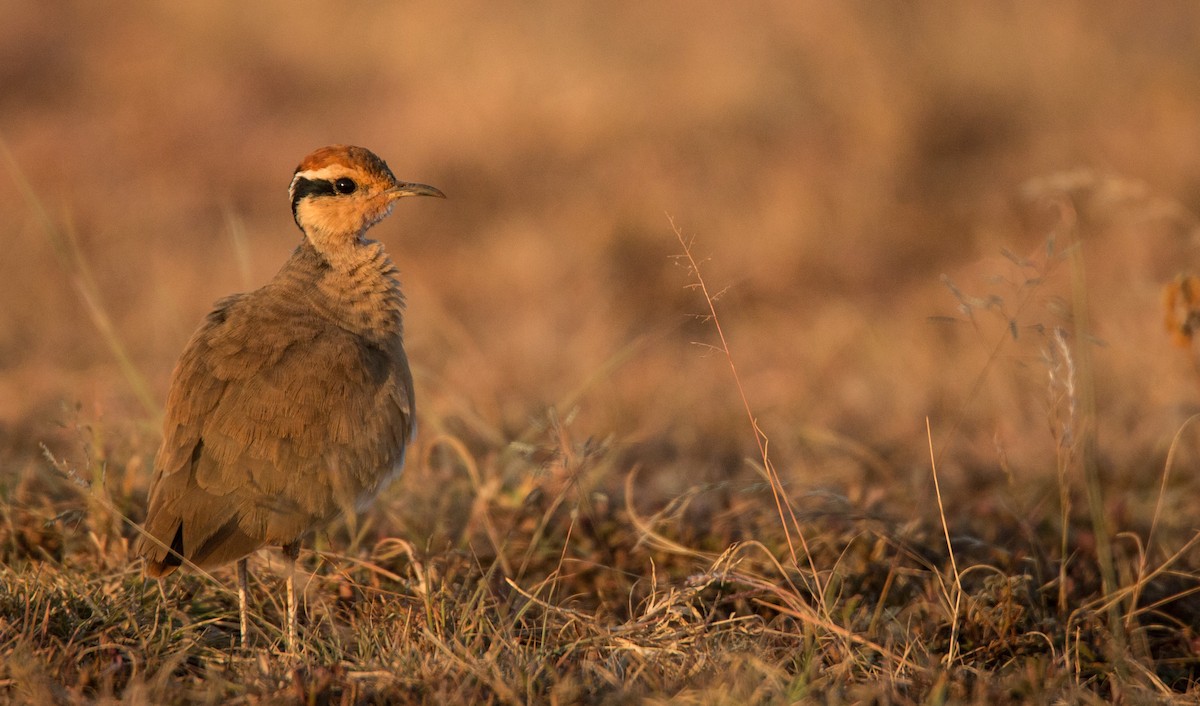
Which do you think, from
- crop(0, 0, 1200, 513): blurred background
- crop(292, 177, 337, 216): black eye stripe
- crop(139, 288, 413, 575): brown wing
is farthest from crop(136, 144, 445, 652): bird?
crop(0, 0, 1200, 513): blurred background

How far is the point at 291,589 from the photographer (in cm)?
331

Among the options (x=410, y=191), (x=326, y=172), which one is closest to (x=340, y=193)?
(x=326, y=172)

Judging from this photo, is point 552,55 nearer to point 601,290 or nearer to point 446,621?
point 601,290

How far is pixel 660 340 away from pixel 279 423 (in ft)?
12.0

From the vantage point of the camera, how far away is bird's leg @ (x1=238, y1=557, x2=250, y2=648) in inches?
125

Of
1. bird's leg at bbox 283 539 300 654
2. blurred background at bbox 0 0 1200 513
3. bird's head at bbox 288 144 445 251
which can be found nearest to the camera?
bird's leg at bbox 283 539 300 654

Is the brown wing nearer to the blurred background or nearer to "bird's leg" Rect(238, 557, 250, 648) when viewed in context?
"bird's leg" Rect(238, 557, 250, 648)

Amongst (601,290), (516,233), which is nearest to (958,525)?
(601,290)

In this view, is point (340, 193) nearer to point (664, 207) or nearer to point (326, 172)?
point (326, 172)

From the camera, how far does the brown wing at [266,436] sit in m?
3.34

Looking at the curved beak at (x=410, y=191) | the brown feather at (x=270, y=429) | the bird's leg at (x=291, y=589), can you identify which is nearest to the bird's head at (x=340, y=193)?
the curved beak at (x=410, y=191)

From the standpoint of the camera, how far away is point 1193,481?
4762 millimetres

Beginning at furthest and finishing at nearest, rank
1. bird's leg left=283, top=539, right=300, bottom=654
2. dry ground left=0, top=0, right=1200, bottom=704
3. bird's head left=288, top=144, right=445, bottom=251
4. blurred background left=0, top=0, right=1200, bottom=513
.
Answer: blurred background left=0, top=0, right=1200, bottom=513
bird's head left=288, top=144, right=445, bottom=251
dry ground left=0, top=0, right=1200, bottom=704
bird's leg left=283, top=539, right=300, bottom=654

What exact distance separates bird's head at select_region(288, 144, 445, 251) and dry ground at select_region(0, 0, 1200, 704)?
577mm
